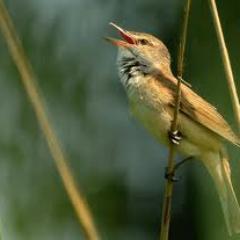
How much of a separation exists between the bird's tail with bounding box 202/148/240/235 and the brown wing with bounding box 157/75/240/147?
0.36 feet

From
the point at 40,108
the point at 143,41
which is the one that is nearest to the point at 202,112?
the point at 143,41

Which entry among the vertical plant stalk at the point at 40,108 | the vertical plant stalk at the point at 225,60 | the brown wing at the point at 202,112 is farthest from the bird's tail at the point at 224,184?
the vertical plant stalk at the point at 40,108

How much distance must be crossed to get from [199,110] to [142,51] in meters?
0.38

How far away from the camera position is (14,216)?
3.20 m

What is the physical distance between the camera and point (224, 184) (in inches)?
116

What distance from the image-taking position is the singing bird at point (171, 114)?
3041 mm

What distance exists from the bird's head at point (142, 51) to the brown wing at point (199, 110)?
116mm

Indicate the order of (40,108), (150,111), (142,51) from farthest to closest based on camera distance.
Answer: (142,51), (150,111), (40,108)

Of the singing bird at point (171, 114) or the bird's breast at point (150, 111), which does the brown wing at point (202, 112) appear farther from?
the bird's breast at point (150, 111)

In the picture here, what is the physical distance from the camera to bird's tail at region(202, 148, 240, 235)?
8.80 ft

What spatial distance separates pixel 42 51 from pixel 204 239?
184 cm

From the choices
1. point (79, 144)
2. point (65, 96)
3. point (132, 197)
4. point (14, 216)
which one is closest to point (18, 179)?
point (14, 216)

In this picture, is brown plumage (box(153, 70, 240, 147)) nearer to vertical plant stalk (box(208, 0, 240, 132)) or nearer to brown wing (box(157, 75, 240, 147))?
brown wing (box(157, 75, 240, 147))

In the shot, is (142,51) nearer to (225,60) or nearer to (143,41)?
(143,41)
